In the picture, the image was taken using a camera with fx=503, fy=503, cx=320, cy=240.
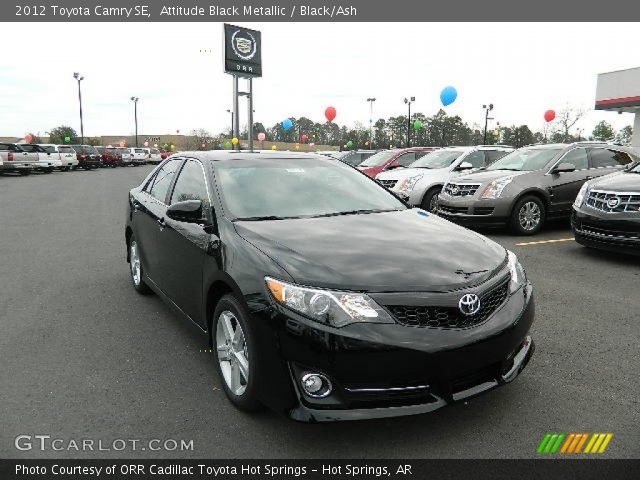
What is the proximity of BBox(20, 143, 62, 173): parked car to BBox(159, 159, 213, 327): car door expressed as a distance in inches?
1142

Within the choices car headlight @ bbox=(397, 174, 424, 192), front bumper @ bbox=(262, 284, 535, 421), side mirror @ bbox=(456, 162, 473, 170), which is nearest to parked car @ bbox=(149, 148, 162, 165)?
car headlight @ bbox=(397, 174, 424, 192)

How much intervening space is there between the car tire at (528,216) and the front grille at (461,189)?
2.53 feet

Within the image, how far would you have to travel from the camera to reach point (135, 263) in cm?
540

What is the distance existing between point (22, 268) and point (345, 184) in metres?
4.75

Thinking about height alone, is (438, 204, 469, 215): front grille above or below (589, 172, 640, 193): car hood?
below

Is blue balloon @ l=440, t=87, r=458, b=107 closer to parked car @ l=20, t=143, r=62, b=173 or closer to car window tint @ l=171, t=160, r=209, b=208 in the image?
parked car @ l=20, t=143, r=62, b=173

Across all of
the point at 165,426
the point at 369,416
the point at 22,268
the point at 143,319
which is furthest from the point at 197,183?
the point at 22,268

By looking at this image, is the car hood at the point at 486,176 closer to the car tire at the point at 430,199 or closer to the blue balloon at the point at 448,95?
the car tire at the point at 430,199

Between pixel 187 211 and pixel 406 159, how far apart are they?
37.3 feet

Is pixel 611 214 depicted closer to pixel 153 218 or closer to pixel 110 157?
pixel 153 218

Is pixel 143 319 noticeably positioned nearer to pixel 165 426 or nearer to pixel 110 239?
pixel 165 426

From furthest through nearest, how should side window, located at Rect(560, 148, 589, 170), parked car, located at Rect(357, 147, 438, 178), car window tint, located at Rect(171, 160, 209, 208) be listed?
parked car, located at Rect(357, 147, 438, 178)
side window, located at Rect(560, 148, 589, 170)
car window tint, located at Rect(171, 160, 209, 208)

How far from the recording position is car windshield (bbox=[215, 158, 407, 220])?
3568 millimetres

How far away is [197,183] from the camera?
3.97 metres
